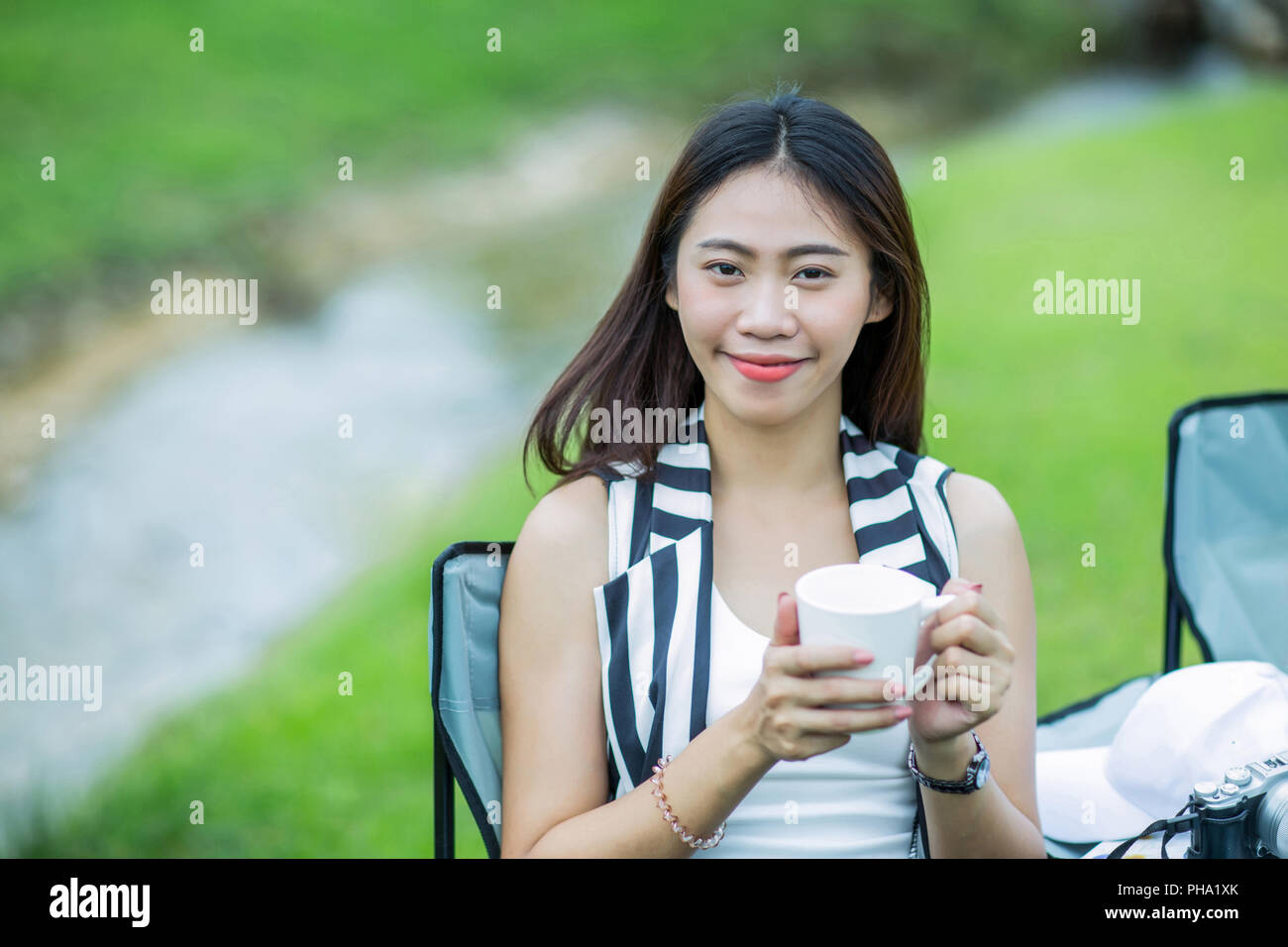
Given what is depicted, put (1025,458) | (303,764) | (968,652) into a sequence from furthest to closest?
(1025,458), (303,764), (968,652)

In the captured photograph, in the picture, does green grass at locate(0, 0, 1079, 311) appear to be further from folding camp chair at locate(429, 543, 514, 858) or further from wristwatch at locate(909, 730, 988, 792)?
wristwatch at locate(909, 730, 988, 792)

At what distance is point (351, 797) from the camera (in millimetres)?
3768

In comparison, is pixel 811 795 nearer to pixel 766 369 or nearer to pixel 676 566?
pixel 676 566

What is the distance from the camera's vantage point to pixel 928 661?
1.42 meters

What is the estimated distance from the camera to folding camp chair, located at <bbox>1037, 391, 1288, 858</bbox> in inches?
93.5

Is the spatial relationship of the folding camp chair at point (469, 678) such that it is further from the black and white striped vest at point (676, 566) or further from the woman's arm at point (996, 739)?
the woman's arm at point (996, 739)

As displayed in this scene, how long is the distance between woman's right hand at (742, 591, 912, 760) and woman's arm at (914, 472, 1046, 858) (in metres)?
0.19

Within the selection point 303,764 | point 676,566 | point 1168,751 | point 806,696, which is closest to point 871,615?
point 806,696

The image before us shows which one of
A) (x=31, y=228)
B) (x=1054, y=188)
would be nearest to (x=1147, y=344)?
(x=1054, y=188)

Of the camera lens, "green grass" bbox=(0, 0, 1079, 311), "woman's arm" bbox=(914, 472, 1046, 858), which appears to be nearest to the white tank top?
"woman's arm" bbox=(914, 472, 1046, 858)

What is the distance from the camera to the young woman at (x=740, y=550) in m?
1.69

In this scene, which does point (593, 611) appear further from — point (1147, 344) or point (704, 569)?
point (1147, 344)

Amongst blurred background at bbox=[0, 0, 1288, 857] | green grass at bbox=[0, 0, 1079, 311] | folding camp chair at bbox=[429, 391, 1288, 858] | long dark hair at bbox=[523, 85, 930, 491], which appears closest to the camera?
long dark hair at bbox=[523, 85, 930, 491]

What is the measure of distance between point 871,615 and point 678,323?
0.79m
